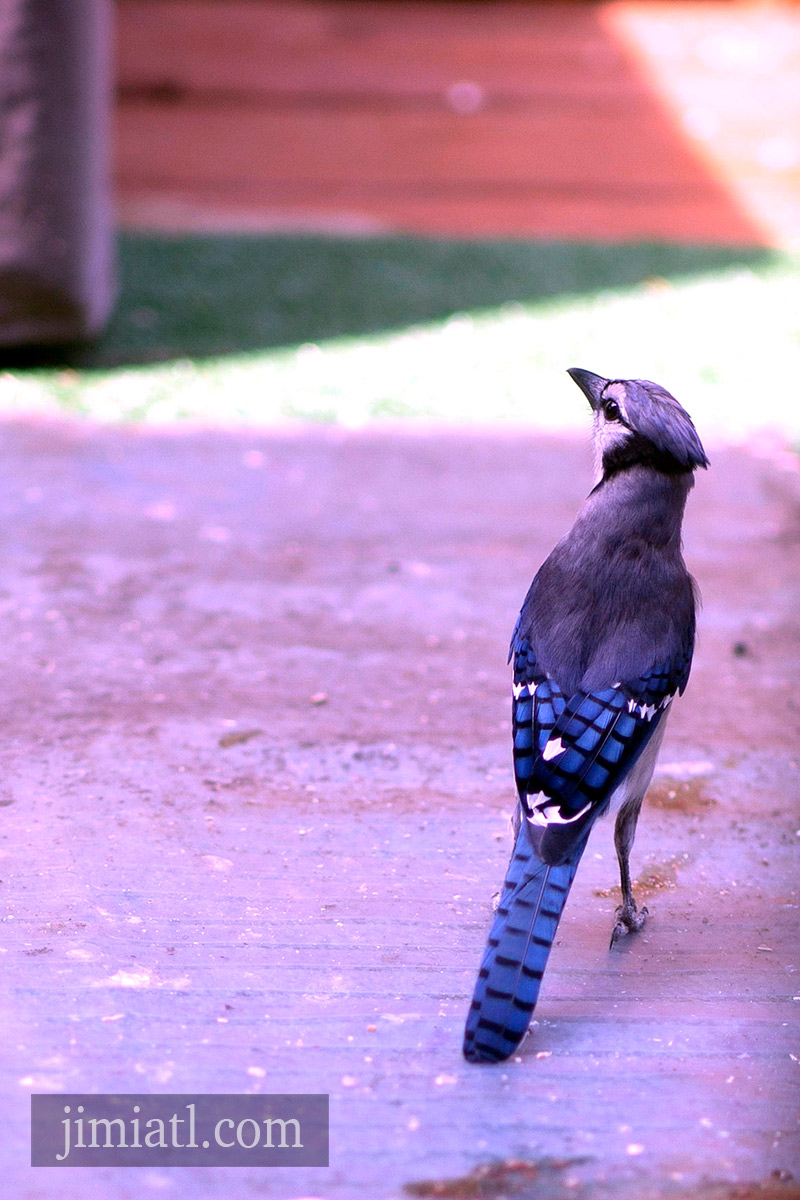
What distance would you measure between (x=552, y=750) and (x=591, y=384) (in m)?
0.83

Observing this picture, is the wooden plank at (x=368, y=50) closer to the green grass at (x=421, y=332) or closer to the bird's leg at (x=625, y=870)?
the green grass at (x=421, y=332)

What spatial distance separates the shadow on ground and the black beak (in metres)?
3.18

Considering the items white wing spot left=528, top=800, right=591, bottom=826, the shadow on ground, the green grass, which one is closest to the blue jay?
white wing spot left=528, top=800, right=591, bottom=826

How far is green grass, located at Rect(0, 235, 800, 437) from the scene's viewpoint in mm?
5367

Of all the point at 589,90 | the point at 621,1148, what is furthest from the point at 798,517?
the point at 589,90

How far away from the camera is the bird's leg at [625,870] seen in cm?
257

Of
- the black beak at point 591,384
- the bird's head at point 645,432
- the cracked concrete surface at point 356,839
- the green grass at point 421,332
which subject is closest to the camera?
the cracked concrete surface at point 356,839

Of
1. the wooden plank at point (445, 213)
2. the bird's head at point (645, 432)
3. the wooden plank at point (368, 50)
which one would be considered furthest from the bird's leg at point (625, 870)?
the wooden plank at point (368, 50)

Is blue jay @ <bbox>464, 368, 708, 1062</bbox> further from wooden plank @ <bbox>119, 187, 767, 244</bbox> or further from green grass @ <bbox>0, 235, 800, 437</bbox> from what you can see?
wooden plank @ <bbox>119, 187, 767, 244</bbox>

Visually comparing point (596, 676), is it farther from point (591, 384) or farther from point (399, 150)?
point (399, 150)

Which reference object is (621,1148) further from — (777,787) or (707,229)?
(707,229)

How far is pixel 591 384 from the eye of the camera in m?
2.78

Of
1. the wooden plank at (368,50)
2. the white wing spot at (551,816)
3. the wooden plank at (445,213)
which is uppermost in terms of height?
the white wing spot at (551,816)

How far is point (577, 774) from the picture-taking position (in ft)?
7.64
